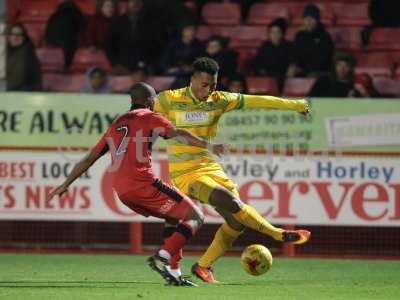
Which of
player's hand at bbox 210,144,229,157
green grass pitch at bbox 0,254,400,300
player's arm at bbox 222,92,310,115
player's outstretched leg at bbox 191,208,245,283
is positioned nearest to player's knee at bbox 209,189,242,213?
player's outstretched leg at bbox 191,208,245,283

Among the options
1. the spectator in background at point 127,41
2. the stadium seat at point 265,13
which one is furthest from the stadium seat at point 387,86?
the spectator in background at point 127,41

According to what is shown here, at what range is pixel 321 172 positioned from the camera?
14172 millimetres

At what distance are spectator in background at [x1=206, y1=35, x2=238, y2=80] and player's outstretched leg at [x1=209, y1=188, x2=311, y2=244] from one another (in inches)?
201

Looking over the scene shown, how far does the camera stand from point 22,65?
52.0 ft

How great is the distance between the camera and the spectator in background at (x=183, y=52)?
635 inches

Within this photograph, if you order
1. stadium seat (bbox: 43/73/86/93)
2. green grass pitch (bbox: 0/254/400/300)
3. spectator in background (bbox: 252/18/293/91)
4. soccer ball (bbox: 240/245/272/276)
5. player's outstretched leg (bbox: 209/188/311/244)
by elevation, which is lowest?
green grass pitch (bbox: 0/254/400/300)

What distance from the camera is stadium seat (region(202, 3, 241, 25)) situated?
17938 millimetres

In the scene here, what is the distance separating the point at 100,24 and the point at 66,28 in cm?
50

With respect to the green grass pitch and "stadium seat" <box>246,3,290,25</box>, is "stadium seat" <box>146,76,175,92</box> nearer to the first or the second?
"stadium seat" <box>246,3,290,25</box>

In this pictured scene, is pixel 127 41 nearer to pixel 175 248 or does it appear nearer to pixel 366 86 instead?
pixel 366 86

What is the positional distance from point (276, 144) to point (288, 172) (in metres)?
0.39

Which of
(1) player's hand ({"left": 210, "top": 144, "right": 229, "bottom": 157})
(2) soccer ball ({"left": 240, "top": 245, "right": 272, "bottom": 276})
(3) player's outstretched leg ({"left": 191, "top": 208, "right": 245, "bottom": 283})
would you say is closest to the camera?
(1) player's hand ({"left": 210, "top": 144, "right": 229, "bottom": 157})

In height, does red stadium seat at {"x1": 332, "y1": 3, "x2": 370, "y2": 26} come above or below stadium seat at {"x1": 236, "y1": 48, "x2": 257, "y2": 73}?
above

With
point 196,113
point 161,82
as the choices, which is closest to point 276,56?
point 161,82
